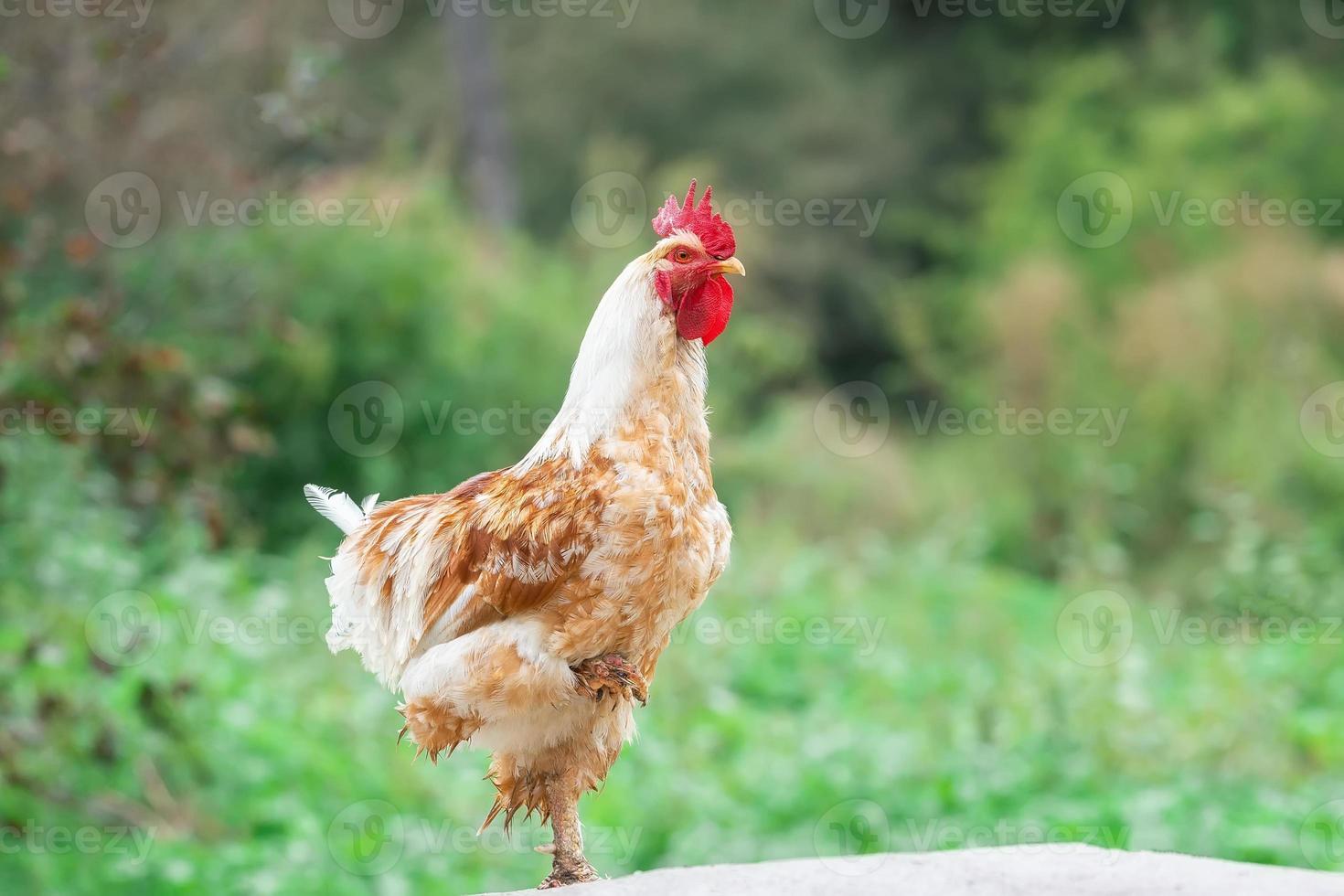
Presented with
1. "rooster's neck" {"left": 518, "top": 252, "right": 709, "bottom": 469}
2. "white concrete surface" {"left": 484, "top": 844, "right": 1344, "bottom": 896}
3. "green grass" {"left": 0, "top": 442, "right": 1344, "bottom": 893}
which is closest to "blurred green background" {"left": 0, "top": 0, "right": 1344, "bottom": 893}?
"green grass" {"left": 0, "top": 442, "right": 1344, "bottom": 893}

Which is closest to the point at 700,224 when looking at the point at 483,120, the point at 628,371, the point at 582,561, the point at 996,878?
the point at 628,371

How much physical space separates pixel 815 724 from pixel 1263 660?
3.00 meters

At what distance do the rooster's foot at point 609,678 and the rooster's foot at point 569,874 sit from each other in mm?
588

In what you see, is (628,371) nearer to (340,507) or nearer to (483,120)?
(340,507)

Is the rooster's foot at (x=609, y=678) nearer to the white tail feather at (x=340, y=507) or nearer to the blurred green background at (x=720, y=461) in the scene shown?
the white tail feather at (x=340, y=507)

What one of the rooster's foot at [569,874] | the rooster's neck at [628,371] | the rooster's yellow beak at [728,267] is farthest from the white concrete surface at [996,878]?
the rooster's yellow beak at [728,267]

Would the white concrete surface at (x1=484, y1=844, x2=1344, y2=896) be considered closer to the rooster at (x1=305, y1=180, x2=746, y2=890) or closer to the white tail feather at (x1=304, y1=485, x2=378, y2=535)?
the rooster at (x1=305, y1=180, x2=746, y2=890)

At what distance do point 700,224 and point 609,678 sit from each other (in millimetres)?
1234

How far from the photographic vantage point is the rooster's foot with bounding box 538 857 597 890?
3967 millimetres

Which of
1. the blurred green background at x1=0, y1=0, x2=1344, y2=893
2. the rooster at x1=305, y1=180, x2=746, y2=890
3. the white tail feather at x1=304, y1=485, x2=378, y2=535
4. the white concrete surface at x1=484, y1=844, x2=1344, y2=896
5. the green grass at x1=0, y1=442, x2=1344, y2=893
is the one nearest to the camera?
the white concrete surface at x1=484, y1=844, x2=1344, y2=896

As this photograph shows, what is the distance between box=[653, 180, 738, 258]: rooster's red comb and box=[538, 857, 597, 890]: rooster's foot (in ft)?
5.63

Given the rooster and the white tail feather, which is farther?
the white tail feather

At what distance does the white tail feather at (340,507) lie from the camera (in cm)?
428

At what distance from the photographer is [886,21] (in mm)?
28328
